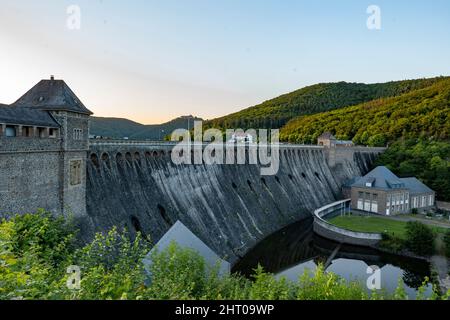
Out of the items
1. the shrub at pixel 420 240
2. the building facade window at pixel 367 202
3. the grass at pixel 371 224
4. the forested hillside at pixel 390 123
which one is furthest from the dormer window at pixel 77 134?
the forested hillside at pixel 390 123

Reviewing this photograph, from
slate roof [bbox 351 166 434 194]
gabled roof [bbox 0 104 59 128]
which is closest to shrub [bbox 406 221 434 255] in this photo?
slate roof [bbox 351 166 434 194]

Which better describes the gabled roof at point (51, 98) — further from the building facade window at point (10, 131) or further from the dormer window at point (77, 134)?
the building facade window at point (10, 131)

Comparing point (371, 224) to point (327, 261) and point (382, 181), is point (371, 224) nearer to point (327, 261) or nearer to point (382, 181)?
point (382, 181)

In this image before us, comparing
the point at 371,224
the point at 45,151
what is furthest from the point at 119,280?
the point at 371,224

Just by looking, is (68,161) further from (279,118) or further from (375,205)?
(279,118)

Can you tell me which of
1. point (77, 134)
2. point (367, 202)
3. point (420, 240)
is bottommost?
point (420, 240)

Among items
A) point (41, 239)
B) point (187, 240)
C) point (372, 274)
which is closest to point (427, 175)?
point (372, 274)
